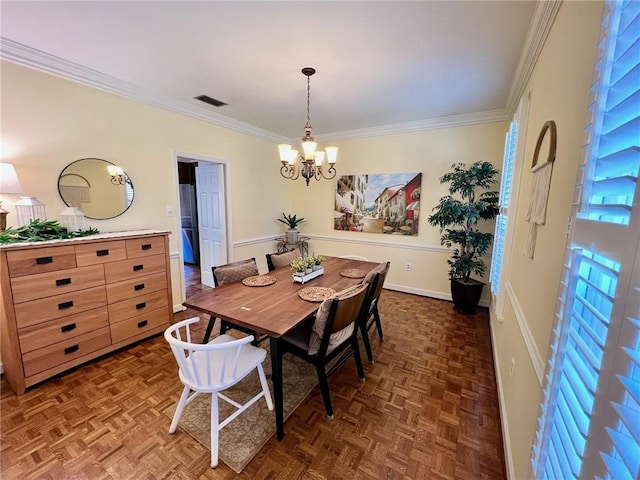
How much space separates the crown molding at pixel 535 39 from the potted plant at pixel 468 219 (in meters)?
0.98

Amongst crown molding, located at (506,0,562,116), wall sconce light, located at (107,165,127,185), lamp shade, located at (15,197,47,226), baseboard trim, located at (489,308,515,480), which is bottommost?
baseboard trim, located at (489,308,515,480)

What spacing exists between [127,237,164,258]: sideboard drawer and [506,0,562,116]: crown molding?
3515 mm

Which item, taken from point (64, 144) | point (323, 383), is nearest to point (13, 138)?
point (64, 144)

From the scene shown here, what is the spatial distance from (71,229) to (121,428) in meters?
1.75

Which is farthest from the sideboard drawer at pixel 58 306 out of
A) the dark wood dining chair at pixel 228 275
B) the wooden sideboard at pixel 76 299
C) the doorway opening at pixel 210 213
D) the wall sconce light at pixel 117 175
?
the doorway opening at pixel 210 213

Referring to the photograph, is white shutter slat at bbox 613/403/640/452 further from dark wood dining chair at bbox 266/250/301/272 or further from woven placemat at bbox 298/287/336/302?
dark wood dining chair at bbox 266/250/301/272

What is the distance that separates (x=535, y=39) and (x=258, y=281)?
8.76ft

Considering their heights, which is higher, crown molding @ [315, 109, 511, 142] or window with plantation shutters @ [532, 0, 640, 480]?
crown molding @ [315, 109, 511, 142]

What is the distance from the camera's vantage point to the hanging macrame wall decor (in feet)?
4.12

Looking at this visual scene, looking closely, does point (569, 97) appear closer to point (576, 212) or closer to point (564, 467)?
point (576, 212)

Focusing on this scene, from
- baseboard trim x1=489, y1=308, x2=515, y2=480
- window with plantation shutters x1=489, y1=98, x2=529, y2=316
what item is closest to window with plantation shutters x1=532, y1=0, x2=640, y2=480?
baseboard trim x1=489, y1=308, x2=515, y2=480

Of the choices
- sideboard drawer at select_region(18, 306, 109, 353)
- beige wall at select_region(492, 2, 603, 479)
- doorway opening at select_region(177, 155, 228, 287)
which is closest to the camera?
beige wall at select_region(492, 2, 603, 479)

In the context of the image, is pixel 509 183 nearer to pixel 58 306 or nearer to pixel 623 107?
pixel 623 107

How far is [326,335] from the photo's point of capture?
1.72 meters
